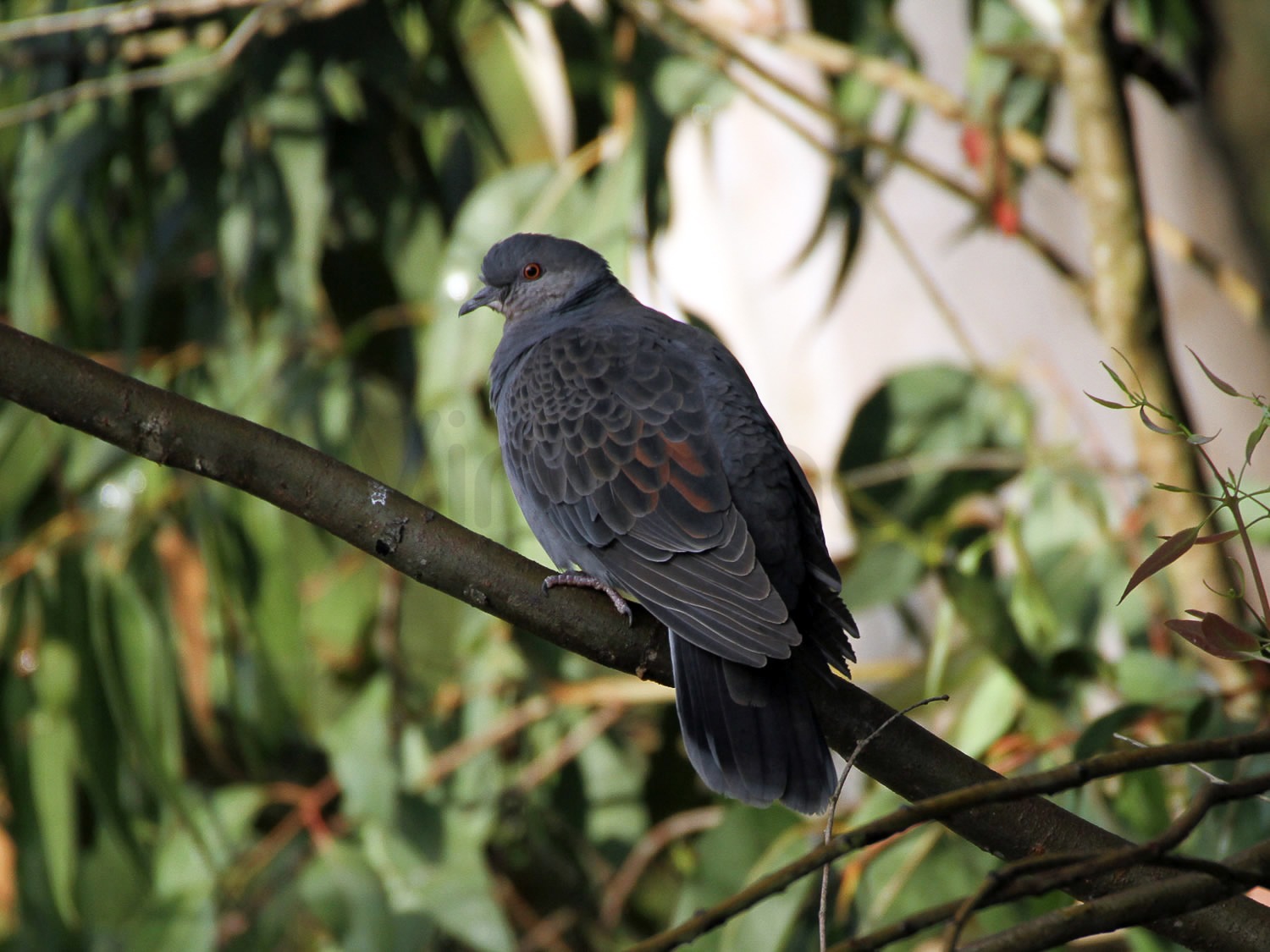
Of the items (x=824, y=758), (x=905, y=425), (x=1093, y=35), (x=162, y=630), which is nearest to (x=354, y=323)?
(x=162, y=630)

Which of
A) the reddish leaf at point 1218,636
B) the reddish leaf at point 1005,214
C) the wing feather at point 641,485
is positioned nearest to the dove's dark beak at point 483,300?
the wing feather at point 641,485

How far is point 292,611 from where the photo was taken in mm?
3227

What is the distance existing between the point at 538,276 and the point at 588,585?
45.0 inches

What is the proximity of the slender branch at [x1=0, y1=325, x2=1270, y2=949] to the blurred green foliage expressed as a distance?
90cm

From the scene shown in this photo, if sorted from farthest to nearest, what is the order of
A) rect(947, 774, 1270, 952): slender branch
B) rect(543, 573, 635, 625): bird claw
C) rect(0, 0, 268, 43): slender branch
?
rect(0, 0, 268, 43): slender branch → rect(543, 573, 635, 625): bird claw → rect(947, 774, 1270, 952): slender branch

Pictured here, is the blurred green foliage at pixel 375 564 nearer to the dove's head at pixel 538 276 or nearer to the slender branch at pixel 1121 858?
the dove's head at pixel 538 276

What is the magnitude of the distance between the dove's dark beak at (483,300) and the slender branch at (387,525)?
1.27m

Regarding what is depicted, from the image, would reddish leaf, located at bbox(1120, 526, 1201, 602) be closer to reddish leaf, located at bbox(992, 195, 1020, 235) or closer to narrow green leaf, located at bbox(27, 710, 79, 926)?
reddish leaf, located at bbox(992, 195, 1020, 235)

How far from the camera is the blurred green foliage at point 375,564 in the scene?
9.43ft

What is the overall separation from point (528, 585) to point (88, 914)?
222 centimetres

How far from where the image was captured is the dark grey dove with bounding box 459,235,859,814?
1875mm

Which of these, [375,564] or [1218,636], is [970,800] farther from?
[375,564]

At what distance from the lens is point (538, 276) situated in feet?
9.63

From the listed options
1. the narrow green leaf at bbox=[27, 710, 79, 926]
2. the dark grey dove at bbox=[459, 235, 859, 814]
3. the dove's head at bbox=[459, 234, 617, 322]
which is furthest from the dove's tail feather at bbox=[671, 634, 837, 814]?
the narrow green leaf at bbox=[27, 710, 79, 926]
